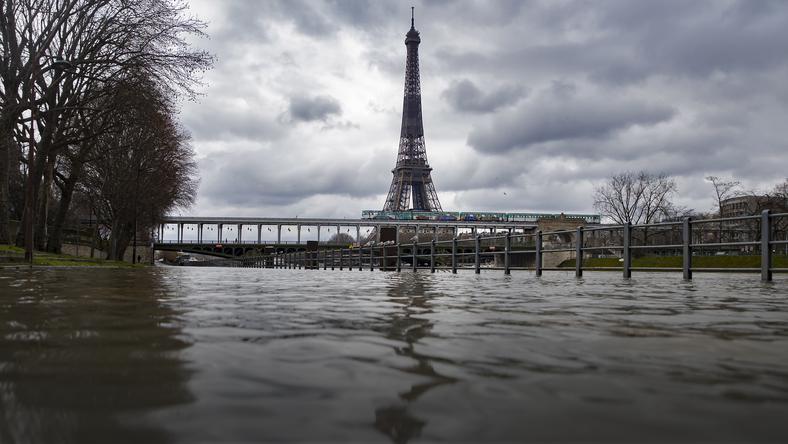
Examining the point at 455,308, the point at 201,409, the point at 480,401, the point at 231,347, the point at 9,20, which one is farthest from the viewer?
the point at 9,20

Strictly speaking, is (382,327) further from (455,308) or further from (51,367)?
(51,367)

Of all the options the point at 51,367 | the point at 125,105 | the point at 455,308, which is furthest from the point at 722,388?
the point at 125,105

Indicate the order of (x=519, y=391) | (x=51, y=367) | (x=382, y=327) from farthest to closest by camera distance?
(x=382, y=327) → (x=51, y=367) → (x=519, y=391)

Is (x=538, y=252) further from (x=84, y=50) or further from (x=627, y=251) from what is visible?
(x=84, y=50)

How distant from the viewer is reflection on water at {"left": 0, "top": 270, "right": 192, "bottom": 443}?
47.8 inches

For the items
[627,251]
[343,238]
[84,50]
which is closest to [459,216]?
[343,238]

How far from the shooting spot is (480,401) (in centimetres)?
149

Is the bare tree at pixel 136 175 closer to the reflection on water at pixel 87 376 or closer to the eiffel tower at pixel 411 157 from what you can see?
the reflection on water at pixel 87 376

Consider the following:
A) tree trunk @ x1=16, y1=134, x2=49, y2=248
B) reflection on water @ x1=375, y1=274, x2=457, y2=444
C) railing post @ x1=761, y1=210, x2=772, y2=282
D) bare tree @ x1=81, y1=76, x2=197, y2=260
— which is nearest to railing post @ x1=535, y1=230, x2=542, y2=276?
railing post @ x1=761, y1=210, x2=772, y2=282

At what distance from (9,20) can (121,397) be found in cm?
2623

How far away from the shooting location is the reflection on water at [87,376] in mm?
1213

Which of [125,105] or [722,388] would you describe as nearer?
[722,388]

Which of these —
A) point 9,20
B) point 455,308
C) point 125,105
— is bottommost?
point 455,308

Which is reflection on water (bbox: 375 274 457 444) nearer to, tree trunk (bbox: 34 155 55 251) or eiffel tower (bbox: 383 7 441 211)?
tree trunk (bbox: 34 155 55 251)
